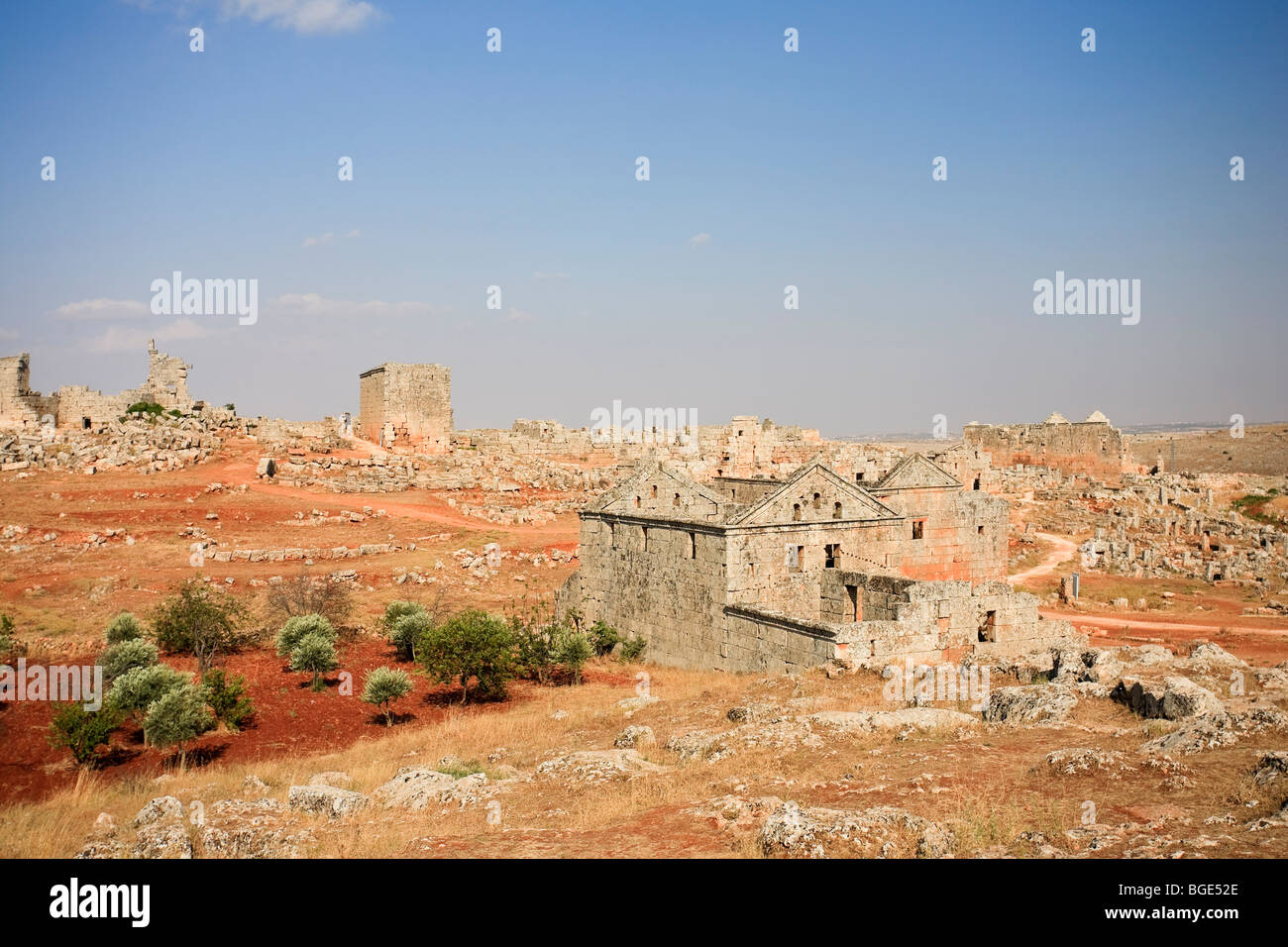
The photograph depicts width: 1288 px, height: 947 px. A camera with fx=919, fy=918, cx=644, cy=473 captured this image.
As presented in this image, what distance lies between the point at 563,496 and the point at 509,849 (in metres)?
37.0

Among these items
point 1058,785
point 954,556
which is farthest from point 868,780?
point 954,556

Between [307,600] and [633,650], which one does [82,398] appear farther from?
[633,650]

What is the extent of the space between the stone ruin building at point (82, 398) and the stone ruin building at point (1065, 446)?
43.0m

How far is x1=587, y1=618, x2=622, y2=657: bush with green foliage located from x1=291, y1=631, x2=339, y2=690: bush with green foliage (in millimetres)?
6329

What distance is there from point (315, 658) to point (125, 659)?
3477mm

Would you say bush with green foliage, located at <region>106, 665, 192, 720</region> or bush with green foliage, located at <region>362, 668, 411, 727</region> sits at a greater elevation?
bush with green foliage, located at <region>106, 665, 192, 720</region>

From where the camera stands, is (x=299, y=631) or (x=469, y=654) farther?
(x=299, y=631)

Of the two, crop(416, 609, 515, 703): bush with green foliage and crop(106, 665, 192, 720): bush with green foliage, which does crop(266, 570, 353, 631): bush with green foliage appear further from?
crop(106, 665, 192, 720): bush with green foliage

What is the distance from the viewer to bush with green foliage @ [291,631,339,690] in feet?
62.3

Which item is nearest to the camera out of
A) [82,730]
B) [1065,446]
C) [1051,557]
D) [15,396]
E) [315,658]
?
[82,730]

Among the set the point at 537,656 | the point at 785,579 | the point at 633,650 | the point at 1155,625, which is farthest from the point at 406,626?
the point at 1155,625

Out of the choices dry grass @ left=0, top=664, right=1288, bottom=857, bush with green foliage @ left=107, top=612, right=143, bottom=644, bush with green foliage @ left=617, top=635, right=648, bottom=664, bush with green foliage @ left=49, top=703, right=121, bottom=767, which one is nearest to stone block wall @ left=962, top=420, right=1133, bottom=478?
bush with green foliage @ left=617, top=635, right=648, bottom=664

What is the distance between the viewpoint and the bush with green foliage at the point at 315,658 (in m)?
19.0

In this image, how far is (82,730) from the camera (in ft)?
45.5
